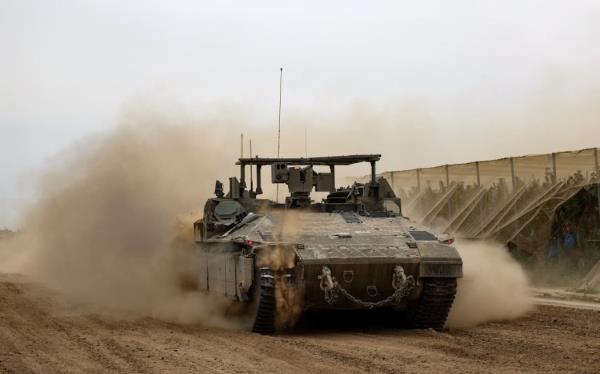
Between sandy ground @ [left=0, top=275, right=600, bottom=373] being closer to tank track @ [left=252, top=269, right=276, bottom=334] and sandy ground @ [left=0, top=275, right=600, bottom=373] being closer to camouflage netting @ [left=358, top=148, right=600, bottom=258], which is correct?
tank track @ [left=252, top=269, right=276, bottom=334]

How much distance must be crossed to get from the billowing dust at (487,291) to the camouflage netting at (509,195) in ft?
19.9

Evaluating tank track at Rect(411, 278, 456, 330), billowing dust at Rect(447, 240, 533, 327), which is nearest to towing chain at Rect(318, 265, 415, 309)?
tank track at Rect(411, 278, 456, 330)

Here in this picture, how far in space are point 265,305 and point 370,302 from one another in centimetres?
150

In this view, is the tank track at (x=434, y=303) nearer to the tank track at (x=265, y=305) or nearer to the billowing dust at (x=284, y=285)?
the billowing dust at (x=284, y=285)

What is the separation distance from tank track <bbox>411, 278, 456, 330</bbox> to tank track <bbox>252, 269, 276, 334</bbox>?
2115 millimetres

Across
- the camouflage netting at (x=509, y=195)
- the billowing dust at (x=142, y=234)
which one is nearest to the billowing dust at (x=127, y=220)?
the billowing dust at (x=142, y=234)

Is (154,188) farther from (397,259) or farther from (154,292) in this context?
(397,259)

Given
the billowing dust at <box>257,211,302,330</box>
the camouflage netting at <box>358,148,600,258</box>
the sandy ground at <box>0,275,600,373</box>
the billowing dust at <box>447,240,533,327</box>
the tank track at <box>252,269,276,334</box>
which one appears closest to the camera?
the sandy ground at <box>0,275,600,373</box>

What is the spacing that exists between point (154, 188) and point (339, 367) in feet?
36.6

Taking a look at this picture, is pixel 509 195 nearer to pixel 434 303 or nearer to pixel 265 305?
pixel 434 303

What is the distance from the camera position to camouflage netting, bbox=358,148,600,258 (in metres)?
21.9

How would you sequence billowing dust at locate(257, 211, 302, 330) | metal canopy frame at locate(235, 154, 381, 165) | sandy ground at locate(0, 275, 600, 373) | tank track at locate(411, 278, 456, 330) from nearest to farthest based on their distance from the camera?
sandy ground at locate(0, 275, 600, 373), billowing dust at locate(257, 211, 302, 330), tank track at locate(411, 278, 456, 330), metal canopy frame at locate(235, 154, 381, 165)

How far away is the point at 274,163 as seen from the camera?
596 inches

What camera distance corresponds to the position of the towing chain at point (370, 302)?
11430 mm
